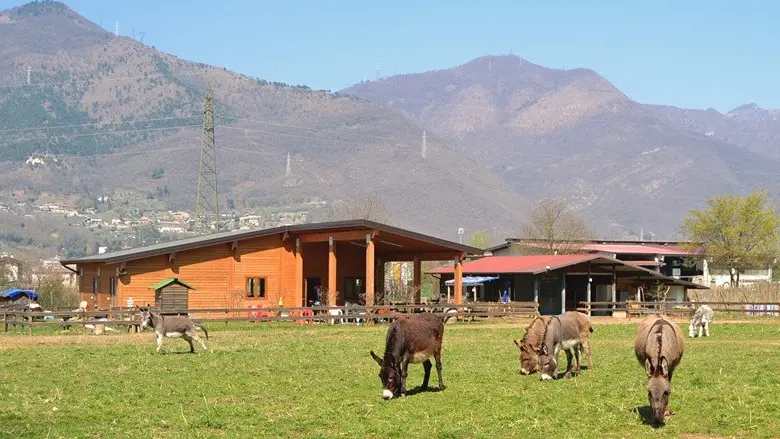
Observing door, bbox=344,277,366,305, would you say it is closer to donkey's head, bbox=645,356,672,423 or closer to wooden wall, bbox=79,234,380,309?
wooden wall, bbox=79,234,380,309

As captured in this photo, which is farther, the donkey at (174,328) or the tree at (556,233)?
the tree at (556,233)

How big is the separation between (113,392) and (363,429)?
21.4 feet

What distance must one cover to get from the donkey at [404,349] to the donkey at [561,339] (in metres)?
2.42

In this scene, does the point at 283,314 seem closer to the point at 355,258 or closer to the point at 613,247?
the point at 355,258

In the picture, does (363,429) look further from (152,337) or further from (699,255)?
(699,255)

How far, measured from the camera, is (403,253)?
2402 inches

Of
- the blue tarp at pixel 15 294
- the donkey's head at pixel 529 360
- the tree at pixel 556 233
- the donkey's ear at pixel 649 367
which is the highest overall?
the tree at pixel 556 233

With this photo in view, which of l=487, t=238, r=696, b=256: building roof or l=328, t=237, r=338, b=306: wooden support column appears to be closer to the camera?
l=328, t=237, r=338, b=306: wooden support column

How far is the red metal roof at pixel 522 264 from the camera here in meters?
61.2

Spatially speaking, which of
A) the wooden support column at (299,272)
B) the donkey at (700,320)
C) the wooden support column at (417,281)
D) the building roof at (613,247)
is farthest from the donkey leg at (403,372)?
the building roof at (613,247)

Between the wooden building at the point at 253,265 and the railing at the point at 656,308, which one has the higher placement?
the wooden building at the point at 253,265

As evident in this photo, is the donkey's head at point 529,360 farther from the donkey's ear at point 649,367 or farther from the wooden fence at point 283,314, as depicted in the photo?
the wooden fence at point 283,314

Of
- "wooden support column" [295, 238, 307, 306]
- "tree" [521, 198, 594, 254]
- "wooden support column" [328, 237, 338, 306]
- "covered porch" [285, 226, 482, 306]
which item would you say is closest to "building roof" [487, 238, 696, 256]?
"tree" [521, 198, 594, 254]

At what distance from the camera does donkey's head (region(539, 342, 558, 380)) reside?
21.4m
